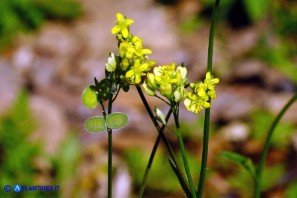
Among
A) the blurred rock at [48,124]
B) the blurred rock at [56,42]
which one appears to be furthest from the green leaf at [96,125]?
the blurred rock at [56,42]

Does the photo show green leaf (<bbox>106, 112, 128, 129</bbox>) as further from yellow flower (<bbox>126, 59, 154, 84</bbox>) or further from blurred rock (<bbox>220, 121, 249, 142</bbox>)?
blurred rock (<bbox>220, 121, 249, 142</bbox>)

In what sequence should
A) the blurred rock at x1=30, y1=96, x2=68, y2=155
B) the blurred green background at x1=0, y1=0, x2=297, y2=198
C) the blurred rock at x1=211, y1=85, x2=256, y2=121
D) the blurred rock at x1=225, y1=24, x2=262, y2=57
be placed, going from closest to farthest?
the blurred green background at x1=0, y1=0, x2=297, y2=198
the blurred rock at x1=30, y1=96, x2=68, y2=155
the blurred rock at x1=211, y1=85, x2=256, y2=121
the blurred rock at x1=225, y1=24, x2=262, y2=57

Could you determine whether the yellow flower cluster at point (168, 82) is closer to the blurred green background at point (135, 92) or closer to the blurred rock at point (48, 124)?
the blurred green background at point (135, 92)

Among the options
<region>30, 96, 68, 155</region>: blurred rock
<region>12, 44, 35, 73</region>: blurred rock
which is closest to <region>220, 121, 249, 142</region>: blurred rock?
<region>30, 96, 68, 155</region>: blurred rock

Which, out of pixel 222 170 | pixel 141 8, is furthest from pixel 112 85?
pixel 141 8

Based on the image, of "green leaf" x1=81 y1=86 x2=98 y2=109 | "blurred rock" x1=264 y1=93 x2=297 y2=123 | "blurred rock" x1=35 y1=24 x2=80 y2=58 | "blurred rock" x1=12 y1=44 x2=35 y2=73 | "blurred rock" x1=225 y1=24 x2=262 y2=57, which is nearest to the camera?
"green leaf" x1=81 y1=86 x2=98 y2=109

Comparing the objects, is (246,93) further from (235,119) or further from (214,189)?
(214,189)

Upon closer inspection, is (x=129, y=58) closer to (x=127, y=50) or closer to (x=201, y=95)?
(x=127, y=50)
